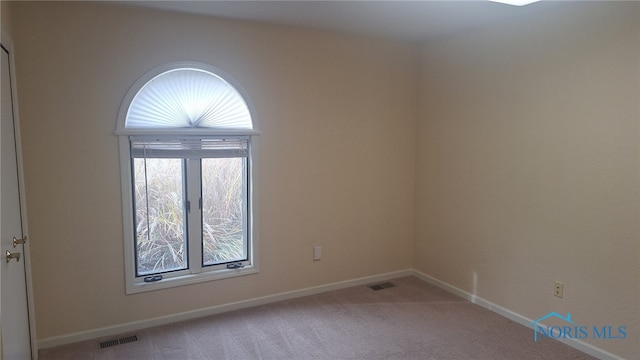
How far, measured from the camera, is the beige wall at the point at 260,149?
Answer: 2824 mm

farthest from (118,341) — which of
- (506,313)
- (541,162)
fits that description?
(541,162)

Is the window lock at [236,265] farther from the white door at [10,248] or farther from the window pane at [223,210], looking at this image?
the white door at [10,248]

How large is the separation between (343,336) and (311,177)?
4.45 ft

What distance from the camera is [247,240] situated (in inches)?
142

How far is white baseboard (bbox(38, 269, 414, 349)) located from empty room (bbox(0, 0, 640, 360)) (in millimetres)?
12

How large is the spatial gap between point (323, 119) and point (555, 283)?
7.23 feet

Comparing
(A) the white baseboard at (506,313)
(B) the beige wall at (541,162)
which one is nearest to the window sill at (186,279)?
(A) the white baseboard at (506,313)

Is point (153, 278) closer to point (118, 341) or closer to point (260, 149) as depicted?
point (118, 341)

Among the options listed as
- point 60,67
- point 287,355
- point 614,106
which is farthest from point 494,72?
point 60,67

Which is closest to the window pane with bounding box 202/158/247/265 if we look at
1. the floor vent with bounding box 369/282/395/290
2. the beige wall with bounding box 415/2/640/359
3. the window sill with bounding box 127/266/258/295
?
the window sill with bounding box 127/266/258/295

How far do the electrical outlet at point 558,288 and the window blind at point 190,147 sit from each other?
2512 millimetres

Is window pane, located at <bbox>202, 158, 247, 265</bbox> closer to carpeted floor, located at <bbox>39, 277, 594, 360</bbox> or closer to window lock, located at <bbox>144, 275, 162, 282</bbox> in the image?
window lock, located at <bbox>144, 275, 162, 282</bbox>

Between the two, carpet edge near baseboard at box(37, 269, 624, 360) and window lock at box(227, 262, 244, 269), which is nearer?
carpet edge near baseboard at box(37, 269, 624, 360)

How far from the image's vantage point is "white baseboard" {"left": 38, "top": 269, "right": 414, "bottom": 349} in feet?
9.68
